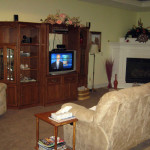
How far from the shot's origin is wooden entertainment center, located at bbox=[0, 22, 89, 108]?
5254 millimetres

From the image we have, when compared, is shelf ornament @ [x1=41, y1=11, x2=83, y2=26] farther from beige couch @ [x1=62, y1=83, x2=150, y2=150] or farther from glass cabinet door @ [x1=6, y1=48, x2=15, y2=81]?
beige couch @ [x1=62, y1=83, x2=150, y2=150]

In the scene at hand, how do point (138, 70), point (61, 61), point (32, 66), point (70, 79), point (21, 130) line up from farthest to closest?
point (138, 70)
point (70, 79)
point (61, 61)
point (32, 66)
point (21, 130)

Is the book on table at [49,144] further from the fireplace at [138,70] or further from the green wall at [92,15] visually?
the fireplace at [138,70]

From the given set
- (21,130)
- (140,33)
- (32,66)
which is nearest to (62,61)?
(32,66)

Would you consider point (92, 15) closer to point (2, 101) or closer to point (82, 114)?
point (2, 101)

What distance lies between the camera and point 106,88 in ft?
25.8

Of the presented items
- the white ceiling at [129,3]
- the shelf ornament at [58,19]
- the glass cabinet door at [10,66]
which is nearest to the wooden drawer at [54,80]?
the glass cabinet door at [10,66]

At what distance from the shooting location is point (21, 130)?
4.16m

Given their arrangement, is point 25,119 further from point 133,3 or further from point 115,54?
point 133,3

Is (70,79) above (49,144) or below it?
above

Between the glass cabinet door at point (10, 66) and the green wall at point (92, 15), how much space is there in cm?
81

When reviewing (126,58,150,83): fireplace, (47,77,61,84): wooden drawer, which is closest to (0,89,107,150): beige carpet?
(47,77,61,84): wooden drawer

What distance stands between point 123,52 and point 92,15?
171 cm

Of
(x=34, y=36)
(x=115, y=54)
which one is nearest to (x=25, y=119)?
(x=34, y=36)
